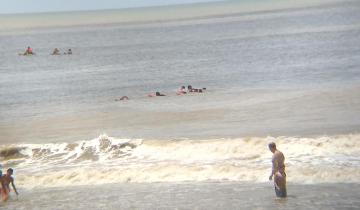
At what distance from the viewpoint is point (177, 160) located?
20.2 m

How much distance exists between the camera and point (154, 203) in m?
15.5

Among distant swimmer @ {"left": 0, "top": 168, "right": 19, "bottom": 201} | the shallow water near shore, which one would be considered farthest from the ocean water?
distant swimmer @ {"left": 0, "top": 168, "right": 19, "bottom": 201}

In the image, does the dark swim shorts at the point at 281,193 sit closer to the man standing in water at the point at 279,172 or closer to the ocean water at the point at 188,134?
the man standing in water at the point at 279,172

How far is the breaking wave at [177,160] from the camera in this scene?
1767 centimetres

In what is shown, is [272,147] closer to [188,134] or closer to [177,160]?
[177,160]

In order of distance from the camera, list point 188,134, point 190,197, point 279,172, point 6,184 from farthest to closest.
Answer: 1. point 188,134
2. point 6,184
3. point 190,197
4. point 279,172

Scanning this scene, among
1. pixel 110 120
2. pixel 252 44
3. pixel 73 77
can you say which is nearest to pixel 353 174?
pixel 110 120

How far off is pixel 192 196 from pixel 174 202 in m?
0.69

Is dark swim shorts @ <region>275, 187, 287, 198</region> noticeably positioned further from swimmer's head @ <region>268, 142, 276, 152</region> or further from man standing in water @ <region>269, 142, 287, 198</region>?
swimmer's head @ <region>268, 142, 276, 152</region>

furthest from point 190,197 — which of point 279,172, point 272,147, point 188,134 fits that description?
point 188,134

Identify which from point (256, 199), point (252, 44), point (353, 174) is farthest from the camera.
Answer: point (252, 44)

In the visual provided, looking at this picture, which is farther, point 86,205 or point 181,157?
point 181,157

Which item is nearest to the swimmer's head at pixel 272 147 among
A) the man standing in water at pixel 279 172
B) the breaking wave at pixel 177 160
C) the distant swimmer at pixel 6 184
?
the man standing in water at pixel 279 172

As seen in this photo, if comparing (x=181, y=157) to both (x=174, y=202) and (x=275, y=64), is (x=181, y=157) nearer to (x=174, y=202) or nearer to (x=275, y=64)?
(x=174, y=202)
